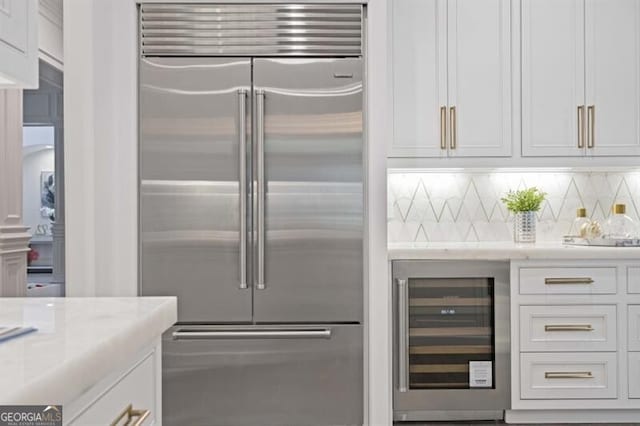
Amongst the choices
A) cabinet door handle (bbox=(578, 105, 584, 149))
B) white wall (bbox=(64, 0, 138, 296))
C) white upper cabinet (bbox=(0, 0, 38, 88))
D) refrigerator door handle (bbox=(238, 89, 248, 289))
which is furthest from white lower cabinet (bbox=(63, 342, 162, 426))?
cabinet door handle (bbox=(578, 105, 584, 149))

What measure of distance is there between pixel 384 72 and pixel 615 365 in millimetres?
1852

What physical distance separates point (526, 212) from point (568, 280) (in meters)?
0.58

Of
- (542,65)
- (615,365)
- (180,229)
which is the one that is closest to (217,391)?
(180,229)

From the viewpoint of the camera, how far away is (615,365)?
2936mm

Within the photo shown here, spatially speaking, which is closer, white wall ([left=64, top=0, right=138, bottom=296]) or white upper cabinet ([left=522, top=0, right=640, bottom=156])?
white wall ([left=64, top=0, right=138, bottom=296])

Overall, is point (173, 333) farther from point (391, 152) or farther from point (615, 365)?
point (615, 365)

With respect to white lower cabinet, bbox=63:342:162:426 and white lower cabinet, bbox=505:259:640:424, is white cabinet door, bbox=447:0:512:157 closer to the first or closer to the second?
white lower cabinet, bbox=505:259:640:424

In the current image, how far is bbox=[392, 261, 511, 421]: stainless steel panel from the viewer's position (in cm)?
294

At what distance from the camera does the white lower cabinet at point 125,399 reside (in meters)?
0.82

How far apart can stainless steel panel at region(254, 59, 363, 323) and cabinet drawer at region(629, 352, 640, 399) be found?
1.52 metres

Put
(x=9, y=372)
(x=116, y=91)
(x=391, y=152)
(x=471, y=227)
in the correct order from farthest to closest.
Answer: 1. (x=471, y=227)
2. (x=391, y=152)
3. (x=116, y=91)
4. (x=9, y=372)

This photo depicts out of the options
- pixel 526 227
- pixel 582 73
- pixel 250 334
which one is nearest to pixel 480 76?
pixel 582 73

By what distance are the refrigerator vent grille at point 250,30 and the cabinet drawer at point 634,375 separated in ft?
6.71

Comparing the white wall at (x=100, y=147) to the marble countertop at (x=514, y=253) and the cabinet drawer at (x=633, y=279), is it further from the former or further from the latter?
the cabinet drawer at (x=633, y=279)
